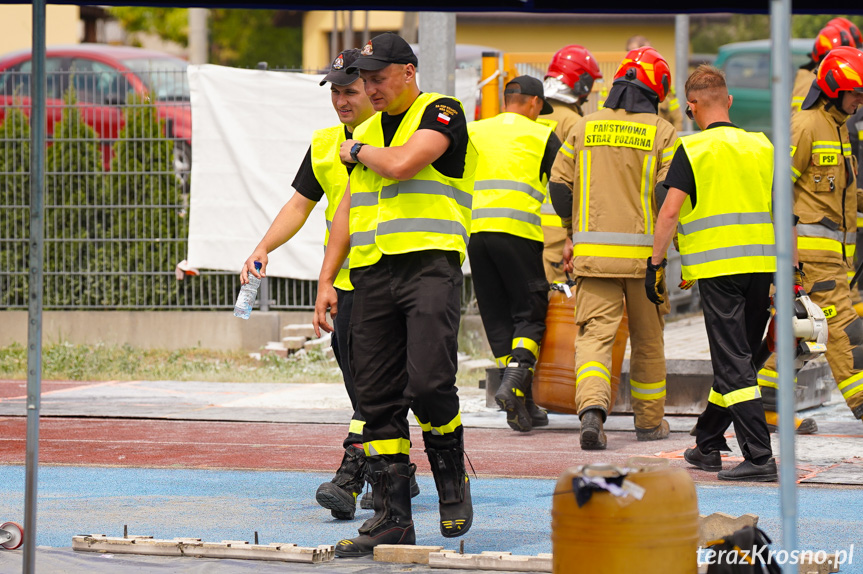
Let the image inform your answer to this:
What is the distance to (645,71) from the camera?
7.75m

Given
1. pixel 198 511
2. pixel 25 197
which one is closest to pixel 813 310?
pixel 198 511

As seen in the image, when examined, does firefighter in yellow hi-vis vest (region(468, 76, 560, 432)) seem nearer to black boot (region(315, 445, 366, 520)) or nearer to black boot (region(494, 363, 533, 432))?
black boot (region(494, 363, 533, 432))

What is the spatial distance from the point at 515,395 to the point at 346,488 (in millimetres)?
2399

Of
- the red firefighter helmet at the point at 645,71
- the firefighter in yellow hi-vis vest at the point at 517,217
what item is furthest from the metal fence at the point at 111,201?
the red firefighter helmet at the point at 645,71

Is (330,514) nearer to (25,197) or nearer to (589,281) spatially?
(589,281)

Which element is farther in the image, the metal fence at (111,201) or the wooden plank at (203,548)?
the metal fence at (111,201)

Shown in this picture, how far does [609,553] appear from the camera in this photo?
3.73m

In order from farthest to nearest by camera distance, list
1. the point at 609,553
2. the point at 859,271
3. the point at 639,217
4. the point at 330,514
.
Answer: the point at 859,271 → the point at 639,217 → the point at 330,514 → the point at 609,553

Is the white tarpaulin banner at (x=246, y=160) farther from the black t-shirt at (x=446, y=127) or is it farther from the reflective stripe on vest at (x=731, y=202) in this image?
the black t-shirt at (x=446, y=127)

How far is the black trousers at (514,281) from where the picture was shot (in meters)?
8.37

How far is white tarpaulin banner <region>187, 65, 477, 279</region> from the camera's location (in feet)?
40.5

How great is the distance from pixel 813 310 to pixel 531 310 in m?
2.08

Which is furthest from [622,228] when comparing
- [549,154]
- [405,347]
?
[405,347]

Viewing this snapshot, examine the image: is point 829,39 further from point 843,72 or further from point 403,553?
point 403,553
